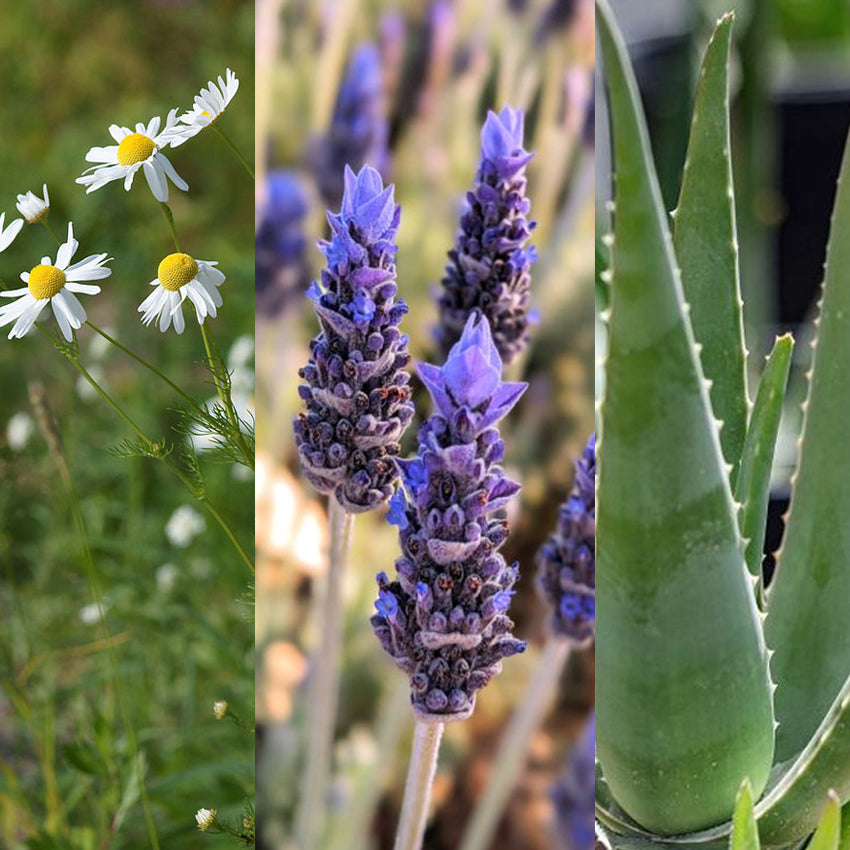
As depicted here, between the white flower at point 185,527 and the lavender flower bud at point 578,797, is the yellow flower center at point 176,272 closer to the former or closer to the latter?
the lavender flower bud at point 578,797

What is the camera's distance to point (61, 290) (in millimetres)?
587

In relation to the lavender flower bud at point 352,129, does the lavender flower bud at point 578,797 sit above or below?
below

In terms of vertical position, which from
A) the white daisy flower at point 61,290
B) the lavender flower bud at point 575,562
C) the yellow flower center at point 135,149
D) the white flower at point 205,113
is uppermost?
the white flower at point 205,113

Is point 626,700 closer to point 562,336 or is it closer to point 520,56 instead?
point 562,336

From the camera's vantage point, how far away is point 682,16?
4.58 feet

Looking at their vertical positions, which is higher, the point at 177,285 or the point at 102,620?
the point at 177,285

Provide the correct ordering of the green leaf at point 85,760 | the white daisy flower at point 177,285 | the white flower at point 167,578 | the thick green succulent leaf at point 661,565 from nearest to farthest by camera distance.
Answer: the thick green succulent leaf at point 661,565, the white daisy flower at point 177,285, the green leaf at point 85,760, the white flower at point 167,578

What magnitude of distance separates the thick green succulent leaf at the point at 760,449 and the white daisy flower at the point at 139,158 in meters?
0.28

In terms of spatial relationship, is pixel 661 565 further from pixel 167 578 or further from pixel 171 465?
pixel 167 578

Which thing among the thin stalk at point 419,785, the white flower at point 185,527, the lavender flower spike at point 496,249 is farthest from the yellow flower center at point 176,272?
the white flower at point 185,527

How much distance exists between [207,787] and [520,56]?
734mm

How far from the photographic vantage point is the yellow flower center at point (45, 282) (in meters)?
0.58

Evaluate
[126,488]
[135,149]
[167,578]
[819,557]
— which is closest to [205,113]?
[135,149]

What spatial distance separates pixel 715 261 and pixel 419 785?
0.29 metres
